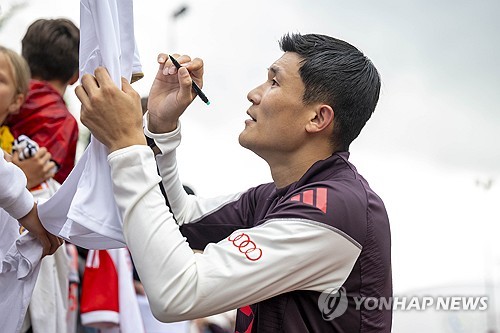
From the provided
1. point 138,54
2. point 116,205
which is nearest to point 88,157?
point 116,205

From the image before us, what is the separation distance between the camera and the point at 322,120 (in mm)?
2676

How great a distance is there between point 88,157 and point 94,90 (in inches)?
10.7

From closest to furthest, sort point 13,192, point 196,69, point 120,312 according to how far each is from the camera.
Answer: point 13,192
point 196,69
point 120,312

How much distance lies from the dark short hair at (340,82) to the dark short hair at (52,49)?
1.77 meters

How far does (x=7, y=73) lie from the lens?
3451 millimetres

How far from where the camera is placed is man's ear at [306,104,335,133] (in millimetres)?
2670

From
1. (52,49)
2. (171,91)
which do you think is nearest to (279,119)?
(171,91)

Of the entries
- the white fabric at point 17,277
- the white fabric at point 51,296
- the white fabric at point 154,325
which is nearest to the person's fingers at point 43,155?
the white fabric at point 51,296

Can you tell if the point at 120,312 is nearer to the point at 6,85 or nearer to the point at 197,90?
the point at 6,85

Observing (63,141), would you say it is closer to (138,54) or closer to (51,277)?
(51,277)

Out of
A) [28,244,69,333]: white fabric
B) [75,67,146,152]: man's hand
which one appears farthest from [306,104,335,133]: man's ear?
[28,244,69,333]: white fabric

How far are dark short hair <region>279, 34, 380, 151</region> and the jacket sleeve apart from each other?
1.67 feet

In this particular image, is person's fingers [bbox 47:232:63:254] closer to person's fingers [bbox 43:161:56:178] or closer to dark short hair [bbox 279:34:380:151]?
person's fingers [bbox 43:161:56:178]

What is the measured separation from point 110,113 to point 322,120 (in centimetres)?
74
